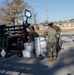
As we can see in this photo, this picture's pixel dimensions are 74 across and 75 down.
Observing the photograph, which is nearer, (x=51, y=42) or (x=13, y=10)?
(x=51, y=42)

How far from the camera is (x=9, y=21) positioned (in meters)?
58.7

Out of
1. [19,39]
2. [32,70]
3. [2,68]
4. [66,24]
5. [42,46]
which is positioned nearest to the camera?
[32,70]

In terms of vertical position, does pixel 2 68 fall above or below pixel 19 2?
below

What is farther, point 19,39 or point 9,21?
point 9,21

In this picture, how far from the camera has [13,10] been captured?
5816cm

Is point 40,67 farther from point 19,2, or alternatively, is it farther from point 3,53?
point 19,2

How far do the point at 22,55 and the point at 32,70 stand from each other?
3.93m

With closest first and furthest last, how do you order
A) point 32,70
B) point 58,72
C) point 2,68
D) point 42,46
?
point 58,72 < point 32,70 < point 2,68 < point 42,46

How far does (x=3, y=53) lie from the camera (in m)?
13.0

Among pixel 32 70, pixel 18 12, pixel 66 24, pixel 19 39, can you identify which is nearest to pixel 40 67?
pixel 32 70

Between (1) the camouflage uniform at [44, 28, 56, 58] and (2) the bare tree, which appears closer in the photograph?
(1) the camouflage uniform at [44, 28, 56, 58]

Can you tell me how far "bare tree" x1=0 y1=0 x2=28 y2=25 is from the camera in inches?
2256

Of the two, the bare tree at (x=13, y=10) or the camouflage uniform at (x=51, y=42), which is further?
the bare tree at (x=13, y=10)

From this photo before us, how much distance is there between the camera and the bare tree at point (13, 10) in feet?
188
